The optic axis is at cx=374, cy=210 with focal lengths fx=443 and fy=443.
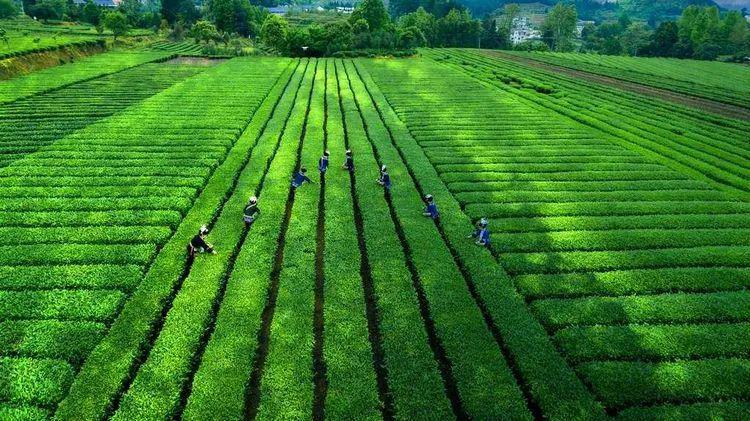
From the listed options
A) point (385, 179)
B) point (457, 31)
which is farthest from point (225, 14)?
point (385, 179)

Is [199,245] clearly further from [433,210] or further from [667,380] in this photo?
[667,380]

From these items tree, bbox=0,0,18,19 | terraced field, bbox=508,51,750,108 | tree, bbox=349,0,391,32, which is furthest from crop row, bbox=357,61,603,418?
tree, bbox=0,0,18,19

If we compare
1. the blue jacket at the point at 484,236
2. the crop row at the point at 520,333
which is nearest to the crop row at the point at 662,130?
the blue jacket at the point at 484,236

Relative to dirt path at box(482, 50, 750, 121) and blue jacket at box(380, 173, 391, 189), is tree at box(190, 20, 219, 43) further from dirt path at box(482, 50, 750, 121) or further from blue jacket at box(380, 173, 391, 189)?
blue jacket at box(380, 173, 391, 189)

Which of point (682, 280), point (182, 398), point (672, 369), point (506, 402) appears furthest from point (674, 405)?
point (182, 398)

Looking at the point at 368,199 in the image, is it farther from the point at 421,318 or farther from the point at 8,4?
the point at 8,4

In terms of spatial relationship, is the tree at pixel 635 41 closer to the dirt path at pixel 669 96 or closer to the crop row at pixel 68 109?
the dirt path at pixel 669 96
